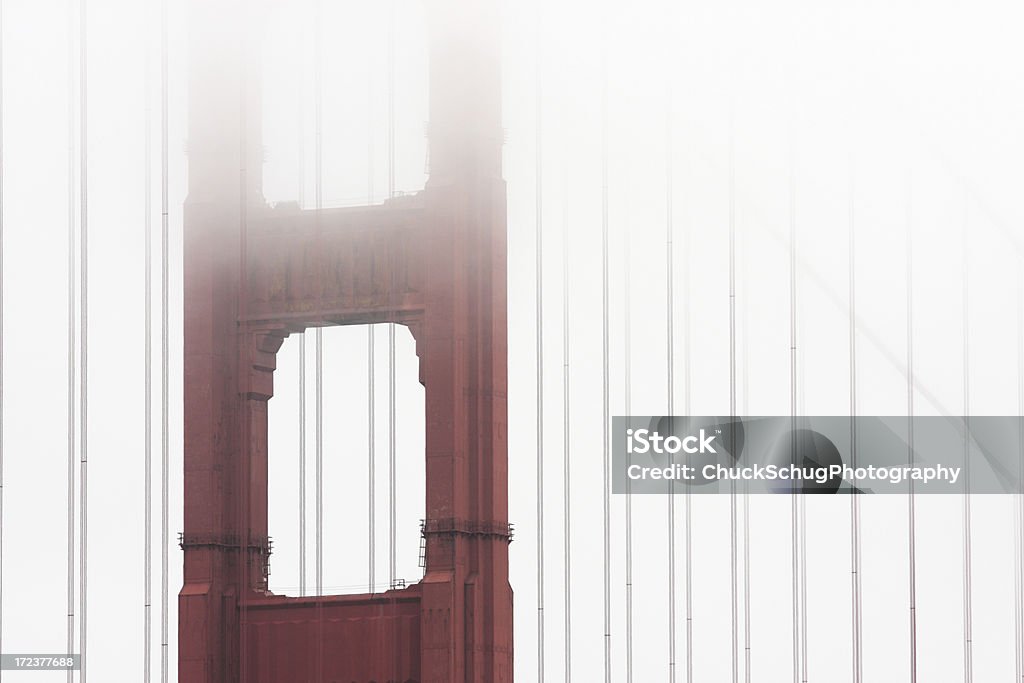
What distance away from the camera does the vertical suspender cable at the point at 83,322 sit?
26.8 feet

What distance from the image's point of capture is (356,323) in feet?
31.0

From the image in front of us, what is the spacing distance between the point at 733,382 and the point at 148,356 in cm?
227

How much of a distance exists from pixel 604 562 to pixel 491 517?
1.54 metres

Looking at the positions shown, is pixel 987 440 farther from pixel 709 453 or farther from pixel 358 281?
pixel 358 281

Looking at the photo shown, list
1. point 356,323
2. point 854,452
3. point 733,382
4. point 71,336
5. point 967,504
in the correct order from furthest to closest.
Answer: point 356,323 < point 71,336 < point 733,382 < point 854,452 < point 967,504

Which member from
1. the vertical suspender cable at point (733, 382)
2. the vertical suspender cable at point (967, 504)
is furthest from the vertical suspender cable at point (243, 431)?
the vertical suspender cable at point (967, 504)

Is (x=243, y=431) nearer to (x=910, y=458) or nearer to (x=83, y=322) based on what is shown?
(x=83, y=322)

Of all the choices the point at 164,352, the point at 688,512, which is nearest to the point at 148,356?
the point at 164,352

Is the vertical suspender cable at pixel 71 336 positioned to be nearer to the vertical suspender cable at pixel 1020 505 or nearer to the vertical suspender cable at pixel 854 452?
the vertical suspender cable at pixel 854 452

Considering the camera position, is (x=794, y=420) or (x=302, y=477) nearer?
(x=794, y=420)

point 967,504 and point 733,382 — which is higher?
point 733,382

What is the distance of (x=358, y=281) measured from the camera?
371 inches

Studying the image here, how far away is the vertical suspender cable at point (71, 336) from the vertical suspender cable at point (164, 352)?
12.9 inches

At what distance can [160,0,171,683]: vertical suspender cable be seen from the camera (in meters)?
8.15
